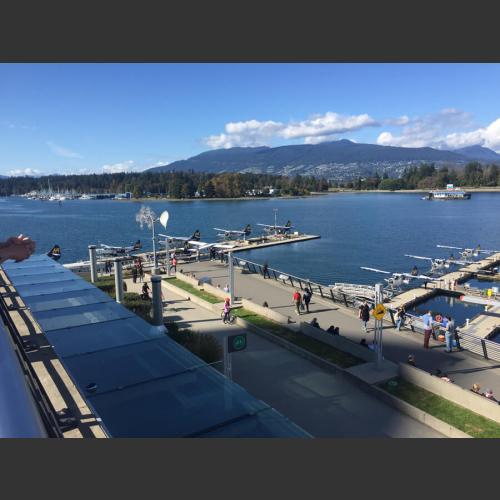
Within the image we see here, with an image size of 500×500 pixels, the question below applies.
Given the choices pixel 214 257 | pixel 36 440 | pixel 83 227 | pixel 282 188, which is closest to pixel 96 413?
pixel 36 440

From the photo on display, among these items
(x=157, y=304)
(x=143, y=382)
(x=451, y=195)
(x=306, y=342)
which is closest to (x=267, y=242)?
(x=306, y=342)

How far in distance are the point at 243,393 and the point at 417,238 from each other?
6335cm

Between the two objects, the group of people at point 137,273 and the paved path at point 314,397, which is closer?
the paved path at point 314,397

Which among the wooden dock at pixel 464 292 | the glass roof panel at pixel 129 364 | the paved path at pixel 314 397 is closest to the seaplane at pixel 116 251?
the wooden dock at pixel 464 292

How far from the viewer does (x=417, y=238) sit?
63719mm

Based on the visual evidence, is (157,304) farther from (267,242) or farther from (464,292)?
(267,242)

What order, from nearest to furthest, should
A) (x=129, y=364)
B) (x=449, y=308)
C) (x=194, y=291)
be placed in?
(x=129, y=364), (x=194, y=291), (x=449, y=308)

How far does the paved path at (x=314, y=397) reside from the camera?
31.2 ft

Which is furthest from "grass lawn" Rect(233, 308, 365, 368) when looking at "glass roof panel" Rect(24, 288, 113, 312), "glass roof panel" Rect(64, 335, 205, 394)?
"glass roof panel" Rect(64, 335, 205, 394)

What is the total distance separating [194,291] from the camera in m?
21.7

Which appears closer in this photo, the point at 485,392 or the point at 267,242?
the point at 485,392

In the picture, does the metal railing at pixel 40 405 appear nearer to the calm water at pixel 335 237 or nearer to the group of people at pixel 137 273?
the group of people at pixel 137 273

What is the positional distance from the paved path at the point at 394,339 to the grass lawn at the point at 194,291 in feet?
6.43

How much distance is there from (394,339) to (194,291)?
10465mm
